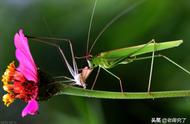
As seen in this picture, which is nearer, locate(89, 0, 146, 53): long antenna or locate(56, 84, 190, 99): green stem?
locate(56, 84, 190, 99): green stem

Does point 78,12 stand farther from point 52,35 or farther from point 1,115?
point 1,115

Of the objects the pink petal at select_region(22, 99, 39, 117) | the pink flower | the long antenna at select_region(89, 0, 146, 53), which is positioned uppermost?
the long antenna at select_region(89, 0, 146, 53)

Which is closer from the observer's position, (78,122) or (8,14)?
(78,122)

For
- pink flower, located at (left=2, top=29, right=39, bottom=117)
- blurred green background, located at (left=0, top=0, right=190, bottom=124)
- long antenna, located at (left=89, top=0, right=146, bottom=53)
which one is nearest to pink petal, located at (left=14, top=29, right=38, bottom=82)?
pink flower, located at (left=2, top=29, right=39, bottom=117)

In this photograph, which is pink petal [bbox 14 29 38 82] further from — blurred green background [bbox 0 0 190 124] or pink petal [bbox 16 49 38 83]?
blurred green background [bbox 0 0 190 124]

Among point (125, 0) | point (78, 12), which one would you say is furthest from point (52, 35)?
point (125, 0)

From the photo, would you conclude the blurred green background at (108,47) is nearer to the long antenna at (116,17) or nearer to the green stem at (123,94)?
the long antenna at (116,17)
